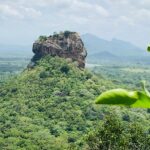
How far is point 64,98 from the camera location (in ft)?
350

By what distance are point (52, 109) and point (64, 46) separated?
51.7ft

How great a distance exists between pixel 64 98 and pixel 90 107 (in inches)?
269

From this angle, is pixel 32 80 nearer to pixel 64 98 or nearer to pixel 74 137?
pixel 64 98

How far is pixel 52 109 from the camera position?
10194 cm

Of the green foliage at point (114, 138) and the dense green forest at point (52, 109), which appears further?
the dense green forest at point (52, 109)

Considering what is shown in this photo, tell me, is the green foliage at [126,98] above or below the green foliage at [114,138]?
above

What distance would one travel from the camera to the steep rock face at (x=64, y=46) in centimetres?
10838

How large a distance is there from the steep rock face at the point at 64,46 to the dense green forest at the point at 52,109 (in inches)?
61.7

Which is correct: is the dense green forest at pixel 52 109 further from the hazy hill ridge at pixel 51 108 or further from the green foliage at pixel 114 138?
the green foliage at pixel 114 138

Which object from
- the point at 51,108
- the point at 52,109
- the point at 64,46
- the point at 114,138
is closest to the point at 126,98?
the point at 114,138

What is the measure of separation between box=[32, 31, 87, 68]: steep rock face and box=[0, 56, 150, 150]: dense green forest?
157 cm

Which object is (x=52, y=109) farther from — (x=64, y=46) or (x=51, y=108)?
(x=64, y=46)

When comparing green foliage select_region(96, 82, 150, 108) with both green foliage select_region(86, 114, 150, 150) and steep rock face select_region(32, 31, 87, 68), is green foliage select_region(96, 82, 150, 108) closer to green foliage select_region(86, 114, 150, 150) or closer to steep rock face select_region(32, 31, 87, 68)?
green foliage select_region(86, 114, 150, 150)

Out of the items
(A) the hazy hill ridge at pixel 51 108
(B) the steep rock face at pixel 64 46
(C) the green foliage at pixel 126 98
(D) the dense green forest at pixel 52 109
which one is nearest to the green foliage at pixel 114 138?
(C) the green foliage at pixel 126 98
